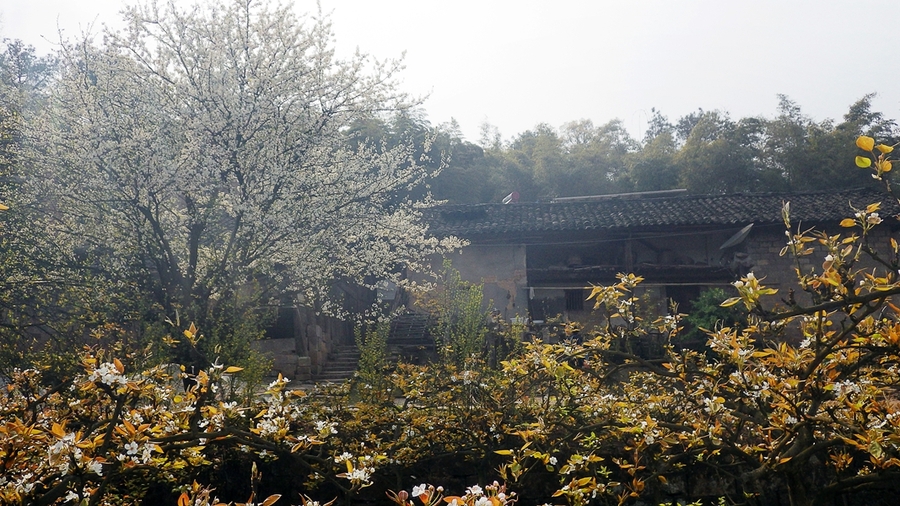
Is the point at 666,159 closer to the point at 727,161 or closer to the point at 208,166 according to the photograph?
the point at 727,161

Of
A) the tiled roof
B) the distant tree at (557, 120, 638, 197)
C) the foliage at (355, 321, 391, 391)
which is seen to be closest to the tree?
the foliage at (355, 321, 391, 391)

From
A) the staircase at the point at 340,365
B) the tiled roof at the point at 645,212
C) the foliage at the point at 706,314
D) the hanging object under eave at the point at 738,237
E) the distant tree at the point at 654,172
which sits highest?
the distant tree at the point at 654,172

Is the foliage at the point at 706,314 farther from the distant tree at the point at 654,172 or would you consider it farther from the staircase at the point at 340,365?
the distant tree at the point at 654,172

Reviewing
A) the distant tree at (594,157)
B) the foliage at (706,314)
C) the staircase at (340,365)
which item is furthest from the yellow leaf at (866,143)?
the distant tree at (594,157)

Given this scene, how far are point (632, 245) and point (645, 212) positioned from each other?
953mm

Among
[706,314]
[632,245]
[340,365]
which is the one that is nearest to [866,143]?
[706,314]

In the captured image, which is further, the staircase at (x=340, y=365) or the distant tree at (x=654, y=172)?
the distant tree at (x=654, y=172)

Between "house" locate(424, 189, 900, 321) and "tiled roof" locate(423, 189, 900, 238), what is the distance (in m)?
0.03

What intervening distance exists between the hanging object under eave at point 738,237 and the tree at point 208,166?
1096cm

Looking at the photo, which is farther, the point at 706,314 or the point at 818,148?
the point at 818,148

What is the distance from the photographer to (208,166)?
8.58 metres

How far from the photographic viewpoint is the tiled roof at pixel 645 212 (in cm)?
1752

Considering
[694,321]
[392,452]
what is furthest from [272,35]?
[694,321]

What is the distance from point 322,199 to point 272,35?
2.44m
